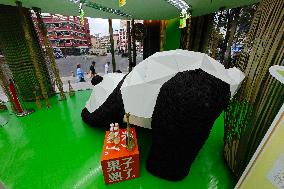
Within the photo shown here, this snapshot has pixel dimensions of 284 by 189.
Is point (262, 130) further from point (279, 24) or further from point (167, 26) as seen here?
point (167, 26)

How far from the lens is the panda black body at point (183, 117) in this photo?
206cm

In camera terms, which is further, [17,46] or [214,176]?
[17,46]

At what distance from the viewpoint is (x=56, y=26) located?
33.6 metres

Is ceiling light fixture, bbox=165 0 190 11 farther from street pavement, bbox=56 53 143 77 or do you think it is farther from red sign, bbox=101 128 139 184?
street pavement, bbox=56 53 143 77

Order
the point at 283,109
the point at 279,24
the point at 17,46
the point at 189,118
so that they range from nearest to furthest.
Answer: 1. the point at 283,109
2. the point at 279,24
3. the point at 189,118
4. the point at 17,46

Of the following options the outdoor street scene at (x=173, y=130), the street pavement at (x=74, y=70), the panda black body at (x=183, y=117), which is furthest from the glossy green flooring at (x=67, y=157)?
the street pavement at (x=74, y=70)

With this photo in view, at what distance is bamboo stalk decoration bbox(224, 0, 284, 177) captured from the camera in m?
1.67

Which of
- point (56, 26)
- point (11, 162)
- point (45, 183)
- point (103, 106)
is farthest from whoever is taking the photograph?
point (56, 26)

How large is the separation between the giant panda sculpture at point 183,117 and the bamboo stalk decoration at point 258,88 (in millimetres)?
288

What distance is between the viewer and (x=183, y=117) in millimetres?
2107

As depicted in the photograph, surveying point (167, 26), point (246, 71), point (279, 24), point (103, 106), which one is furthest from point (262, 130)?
point (167, 26)

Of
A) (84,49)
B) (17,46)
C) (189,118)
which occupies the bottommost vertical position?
(84,49)

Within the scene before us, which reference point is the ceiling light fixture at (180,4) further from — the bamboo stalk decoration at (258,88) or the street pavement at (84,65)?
the street pavement at (84,65)

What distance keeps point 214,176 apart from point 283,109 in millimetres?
1671
